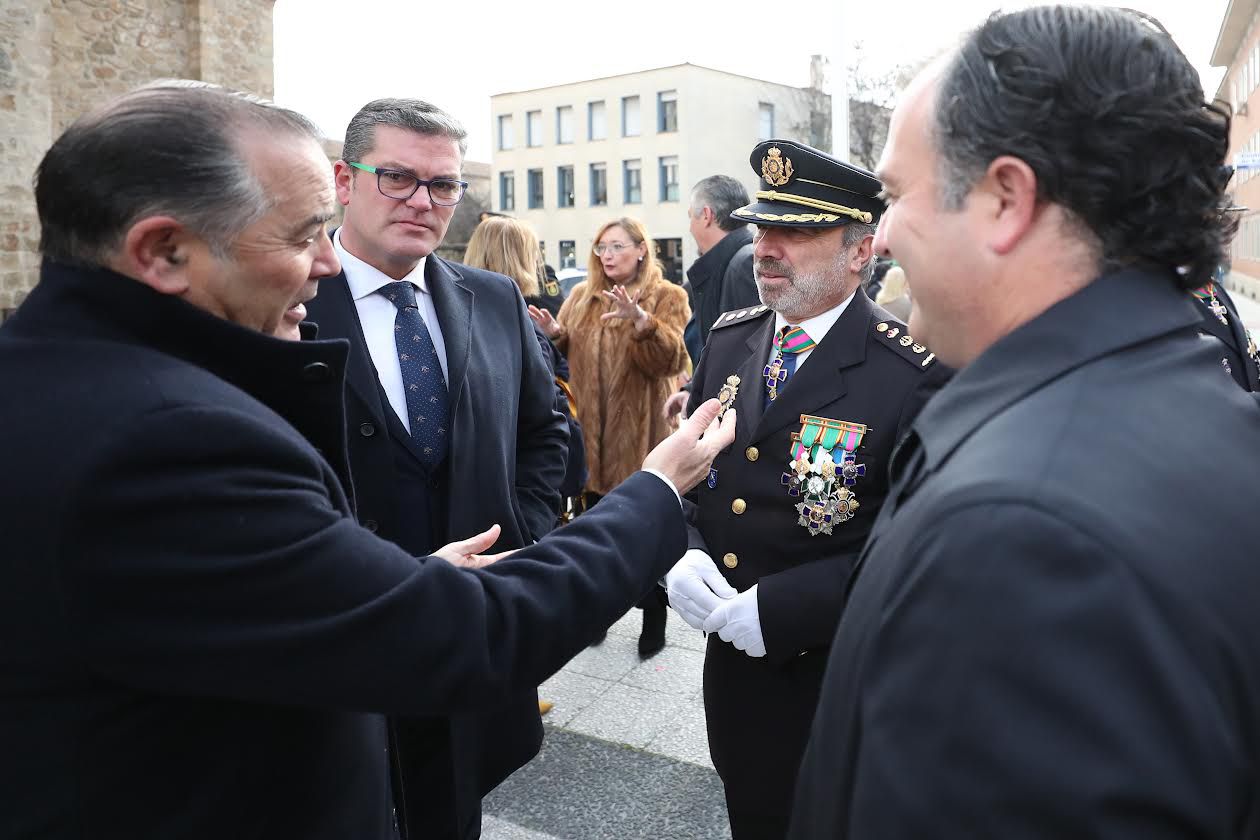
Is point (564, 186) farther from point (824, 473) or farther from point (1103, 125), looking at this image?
point (1103, 125)

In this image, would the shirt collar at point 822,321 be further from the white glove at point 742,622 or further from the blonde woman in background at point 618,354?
the blonde woman in background at point 618,354

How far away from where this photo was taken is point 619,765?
148 inches

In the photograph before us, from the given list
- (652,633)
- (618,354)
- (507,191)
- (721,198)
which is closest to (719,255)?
(721,198)

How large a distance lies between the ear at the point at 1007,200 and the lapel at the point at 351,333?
5.34 ft

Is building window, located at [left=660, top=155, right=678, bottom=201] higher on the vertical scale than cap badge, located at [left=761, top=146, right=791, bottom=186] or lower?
higher

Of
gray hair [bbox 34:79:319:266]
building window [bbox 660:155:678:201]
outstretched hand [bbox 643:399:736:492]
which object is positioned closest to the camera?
gray hair [bbox 34:79:319:266]

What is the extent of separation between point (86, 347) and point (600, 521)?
767mm

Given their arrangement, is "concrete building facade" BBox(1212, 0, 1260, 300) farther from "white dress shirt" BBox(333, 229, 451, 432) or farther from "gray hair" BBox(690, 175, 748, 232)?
"white dress shirt" BBox(333, 229, 451, 432)

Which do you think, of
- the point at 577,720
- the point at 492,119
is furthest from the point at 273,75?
the point at 492,119

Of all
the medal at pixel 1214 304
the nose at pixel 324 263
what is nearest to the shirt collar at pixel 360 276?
the nose at pixel 324 263

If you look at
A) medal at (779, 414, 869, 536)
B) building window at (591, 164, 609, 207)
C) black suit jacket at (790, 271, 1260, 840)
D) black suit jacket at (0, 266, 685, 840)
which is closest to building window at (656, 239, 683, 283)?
building window at (591, 164, 609, 207)

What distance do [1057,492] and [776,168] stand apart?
6.55 ft

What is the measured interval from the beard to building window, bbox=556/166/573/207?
4367 cm

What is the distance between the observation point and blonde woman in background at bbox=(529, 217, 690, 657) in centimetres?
516
